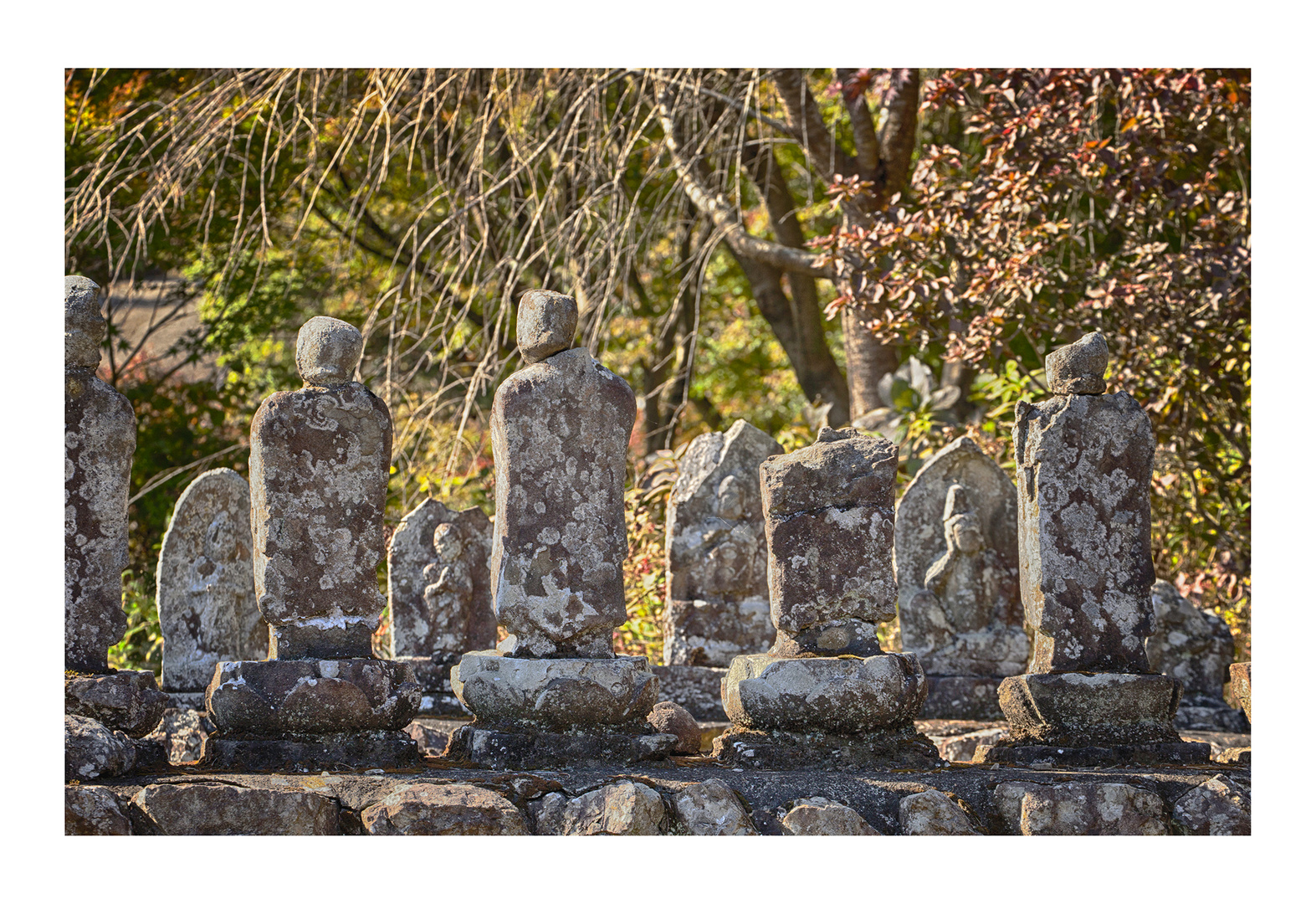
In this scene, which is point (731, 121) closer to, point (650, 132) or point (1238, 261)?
point (650, 132)

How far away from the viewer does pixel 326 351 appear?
4.86 meters

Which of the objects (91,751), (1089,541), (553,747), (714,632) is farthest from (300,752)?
(1089,541)

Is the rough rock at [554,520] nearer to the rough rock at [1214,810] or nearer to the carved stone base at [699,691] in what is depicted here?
the carved stone base at [699,691]

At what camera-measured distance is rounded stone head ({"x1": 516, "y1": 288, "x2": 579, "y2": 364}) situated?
16.2 ft

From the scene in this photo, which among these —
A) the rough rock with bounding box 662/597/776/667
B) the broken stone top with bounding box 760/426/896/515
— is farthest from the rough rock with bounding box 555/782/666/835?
the rough rock with bounding box 662/597/776/667

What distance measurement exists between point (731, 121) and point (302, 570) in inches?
229

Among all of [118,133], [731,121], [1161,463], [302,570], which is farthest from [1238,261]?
[118,133]

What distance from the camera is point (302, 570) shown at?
481 centimetres

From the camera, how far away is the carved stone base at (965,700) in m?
6.64

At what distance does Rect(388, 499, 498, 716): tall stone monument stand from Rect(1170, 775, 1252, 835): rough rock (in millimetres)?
3565

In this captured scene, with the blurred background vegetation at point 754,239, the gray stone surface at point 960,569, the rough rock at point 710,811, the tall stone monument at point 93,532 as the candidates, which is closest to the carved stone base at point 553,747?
the rough rock at point 710,811

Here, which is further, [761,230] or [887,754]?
[761,230]

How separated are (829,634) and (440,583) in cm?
263

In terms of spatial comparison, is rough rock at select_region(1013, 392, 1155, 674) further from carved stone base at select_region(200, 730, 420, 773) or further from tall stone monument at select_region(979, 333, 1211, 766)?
carved stone base at select_region(200, 730, 420, 773)
